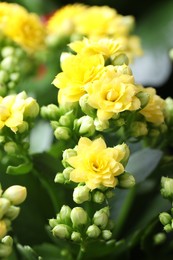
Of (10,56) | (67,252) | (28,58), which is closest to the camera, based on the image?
(67,252)

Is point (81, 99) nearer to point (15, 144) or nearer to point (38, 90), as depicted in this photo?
point (15, 144)

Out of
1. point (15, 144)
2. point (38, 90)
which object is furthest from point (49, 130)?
point (15, 144)

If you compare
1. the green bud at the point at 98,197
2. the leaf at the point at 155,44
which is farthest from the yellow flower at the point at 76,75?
the leaf at the point at 155,44

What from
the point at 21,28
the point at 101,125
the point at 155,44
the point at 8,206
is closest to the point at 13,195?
the point at 8,206

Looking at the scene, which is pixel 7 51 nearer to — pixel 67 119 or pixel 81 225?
pixel 67 119

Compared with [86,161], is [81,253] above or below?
below

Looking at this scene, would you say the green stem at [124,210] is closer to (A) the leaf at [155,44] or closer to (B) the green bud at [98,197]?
(B) the green bud at [98,197]
